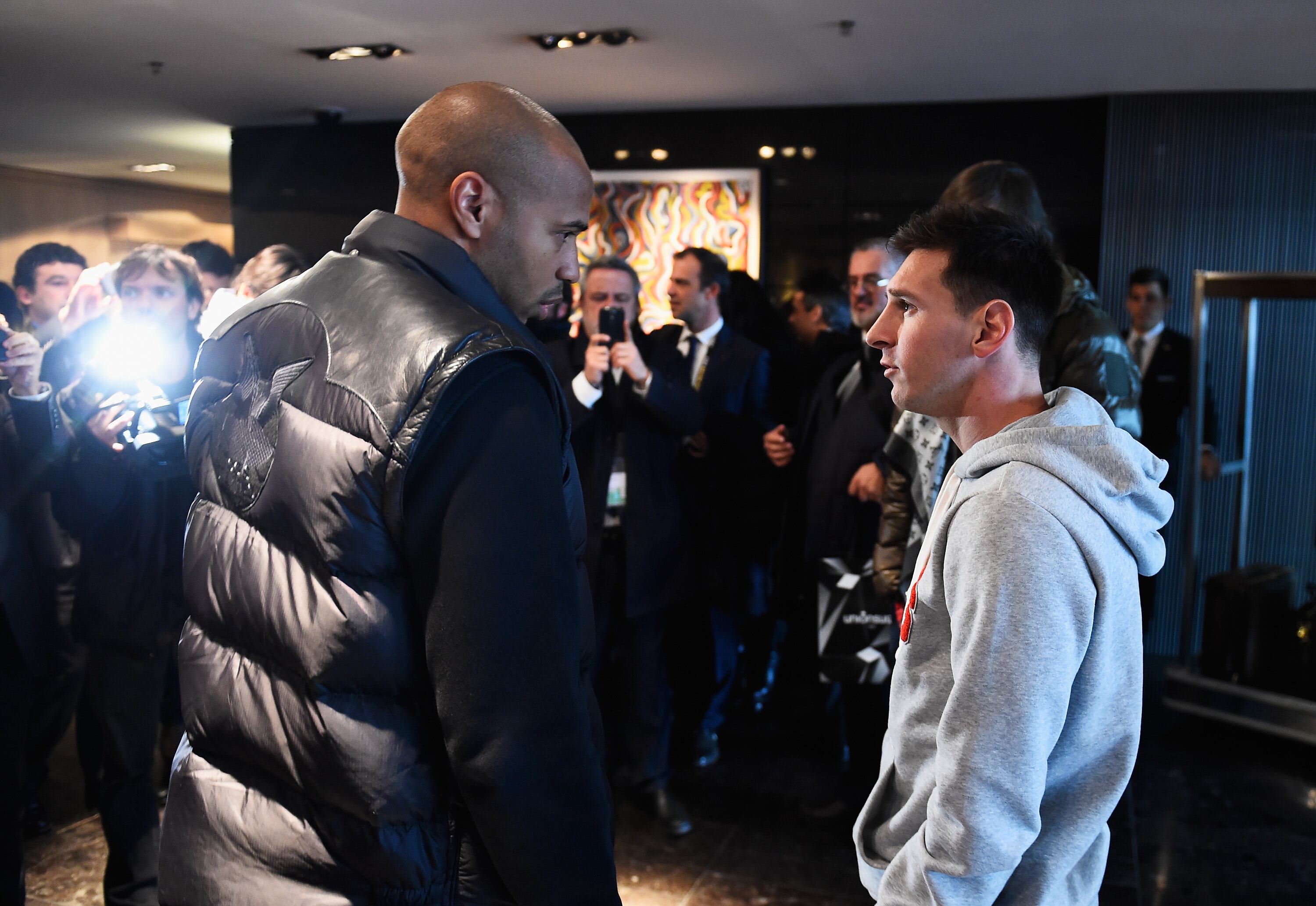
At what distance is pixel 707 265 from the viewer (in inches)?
154

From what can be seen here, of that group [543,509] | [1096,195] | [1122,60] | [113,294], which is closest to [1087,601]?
[543,509]

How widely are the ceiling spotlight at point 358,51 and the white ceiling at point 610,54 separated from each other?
0.25 ft

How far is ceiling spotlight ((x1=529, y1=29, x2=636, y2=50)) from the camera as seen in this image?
4.71m

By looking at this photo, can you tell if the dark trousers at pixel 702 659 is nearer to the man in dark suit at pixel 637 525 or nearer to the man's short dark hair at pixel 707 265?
the man in dark suit at pixel 637 525

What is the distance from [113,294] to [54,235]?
0.34 metres

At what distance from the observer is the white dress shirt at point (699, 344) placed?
3.91m

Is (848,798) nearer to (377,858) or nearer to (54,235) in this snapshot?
(377,858)

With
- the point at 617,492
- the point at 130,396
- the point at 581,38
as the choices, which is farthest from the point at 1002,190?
the point at 581,38

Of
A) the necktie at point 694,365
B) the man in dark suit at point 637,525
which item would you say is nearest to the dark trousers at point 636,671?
the man in dark suit at point 637,525

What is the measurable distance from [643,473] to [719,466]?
550 mm

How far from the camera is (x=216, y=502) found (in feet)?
4.04

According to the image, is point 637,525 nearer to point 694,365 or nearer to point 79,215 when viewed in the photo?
point 694,365

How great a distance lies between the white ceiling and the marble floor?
209cm

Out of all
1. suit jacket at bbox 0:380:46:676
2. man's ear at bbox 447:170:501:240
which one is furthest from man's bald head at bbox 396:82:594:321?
suit jacket at bbox 0:380:46:676
